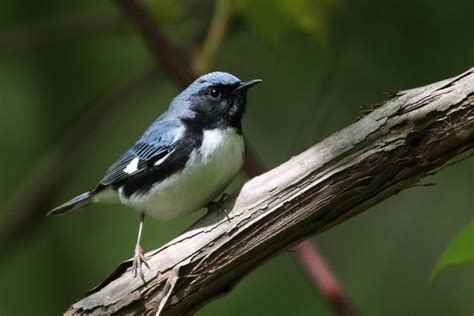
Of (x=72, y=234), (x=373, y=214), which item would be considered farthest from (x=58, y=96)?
(x=373, y=214)

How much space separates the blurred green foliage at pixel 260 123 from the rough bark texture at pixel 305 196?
6.38 ft

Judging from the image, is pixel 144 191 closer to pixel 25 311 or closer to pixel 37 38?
pixel 37 38

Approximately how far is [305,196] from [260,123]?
3916mm

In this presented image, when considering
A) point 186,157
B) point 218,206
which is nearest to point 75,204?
point 186,157

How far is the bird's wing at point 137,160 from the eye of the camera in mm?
3547

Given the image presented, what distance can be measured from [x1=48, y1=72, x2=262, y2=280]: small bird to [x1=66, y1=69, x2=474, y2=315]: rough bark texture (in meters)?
0.29

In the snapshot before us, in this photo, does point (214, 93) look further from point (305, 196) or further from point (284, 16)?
point (305, 196)

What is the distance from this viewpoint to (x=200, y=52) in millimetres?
4230

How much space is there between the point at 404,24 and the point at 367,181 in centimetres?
323

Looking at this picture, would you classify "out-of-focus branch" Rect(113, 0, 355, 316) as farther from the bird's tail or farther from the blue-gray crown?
the bird's tail

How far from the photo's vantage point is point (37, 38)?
5035 millimetres

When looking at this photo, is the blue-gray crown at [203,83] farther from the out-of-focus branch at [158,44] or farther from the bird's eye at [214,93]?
the out-of-focus branch at [158,44]

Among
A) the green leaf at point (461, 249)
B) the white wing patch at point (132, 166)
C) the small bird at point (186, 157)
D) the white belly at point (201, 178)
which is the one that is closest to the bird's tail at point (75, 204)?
the small bird at point (186, 157)

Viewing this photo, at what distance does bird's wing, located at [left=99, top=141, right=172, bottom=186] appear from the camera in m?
3.55
